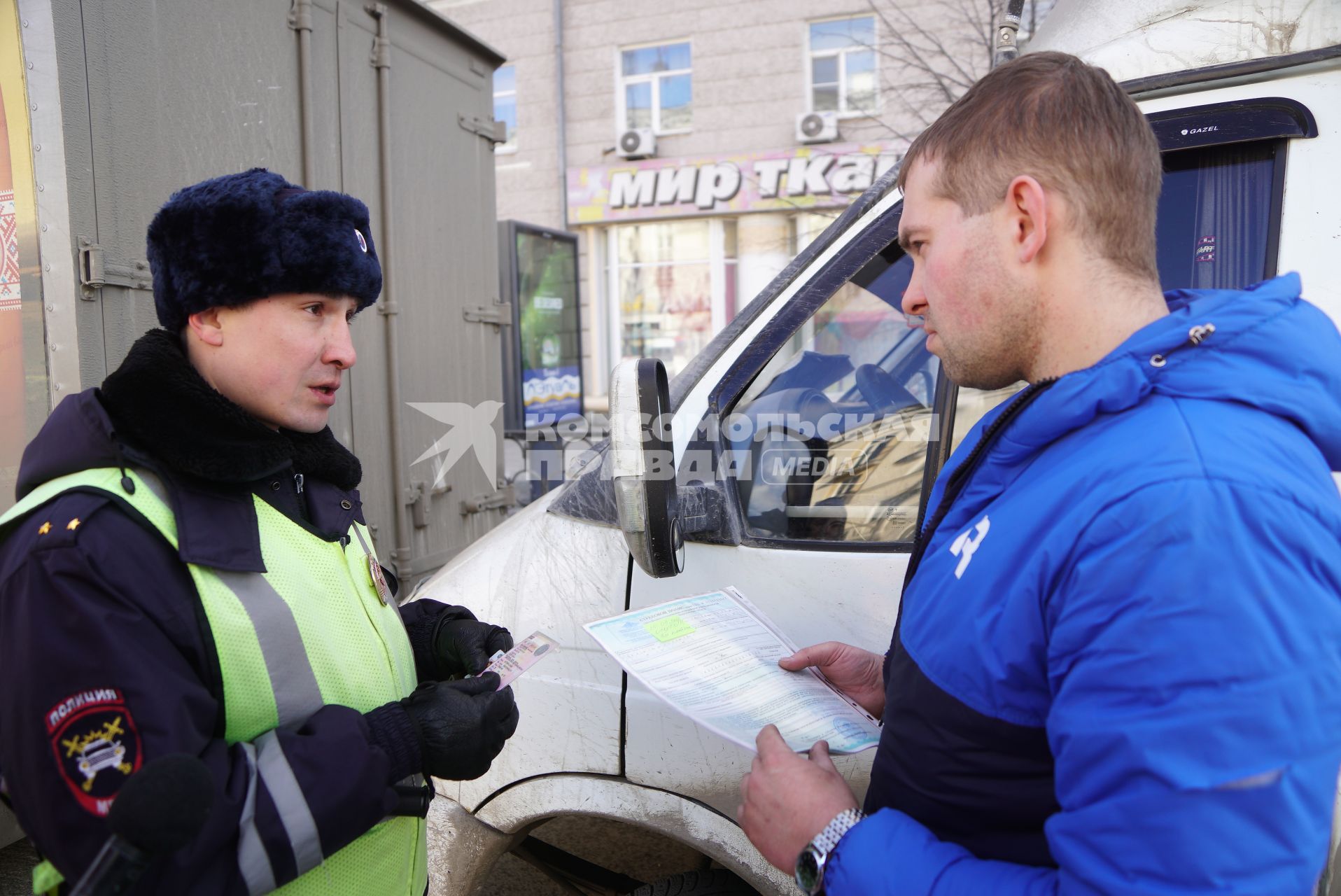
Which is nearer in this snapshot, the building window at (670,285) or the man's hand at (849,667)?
the man's hand at (849,667)

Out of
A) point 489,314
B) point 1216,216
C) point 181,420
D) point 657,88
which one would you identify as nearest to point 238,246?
point 181,420

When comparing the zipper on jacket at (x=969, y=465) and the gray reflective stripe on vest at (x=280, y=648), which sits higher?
the zipper on jacket at (x=969, y=465)

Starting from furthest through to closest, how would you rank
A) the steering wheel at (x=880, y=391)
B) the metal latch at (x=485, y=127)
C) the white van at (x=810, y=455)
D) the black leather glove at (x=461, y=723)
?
the metal latch at (x=485, y=127) < the steering wheel at (x=880, y=391) < the white van at (x=810, y=455) < the black leather glove at (x=461, y=723)

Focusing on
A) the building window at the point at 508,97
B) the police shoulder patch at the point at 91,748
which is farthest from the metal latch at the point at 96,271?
the building window at the point at 508,97

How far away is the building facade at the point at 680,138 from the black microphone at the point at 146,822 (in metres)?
12.7

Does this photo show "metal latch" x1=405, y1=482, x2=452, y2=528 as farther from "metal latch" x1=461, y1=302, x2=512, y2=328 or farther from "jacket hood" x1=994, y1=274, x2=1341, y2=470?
"jacket hood" x1=994, y1=274, x2=1341, y2=470

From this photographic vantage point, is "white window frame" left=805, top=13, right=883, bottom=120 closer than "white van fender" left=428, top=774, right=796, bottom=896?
No

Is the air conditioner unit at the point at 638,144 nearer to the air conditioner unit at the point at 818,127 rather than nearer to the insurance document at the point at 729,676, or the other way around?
the air conditioner unit at the point at 818,127

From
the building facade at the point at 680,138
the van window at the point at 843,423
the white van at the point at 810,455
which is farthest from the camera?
the building facade at the point at 680,138

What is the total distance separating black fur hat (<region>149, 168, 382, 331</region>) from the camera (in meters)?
1.36

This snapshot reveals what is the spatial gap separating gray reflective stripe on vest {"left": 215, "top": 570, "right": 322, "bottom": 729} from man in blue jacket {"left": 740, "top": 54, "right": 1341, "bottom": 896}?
0.64 metres

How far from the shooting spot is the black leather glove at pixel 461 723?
1357mm

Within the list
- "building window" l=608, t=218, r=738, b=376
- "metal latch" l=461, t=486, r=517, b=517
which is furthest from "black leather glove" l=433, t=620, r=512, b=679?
"building window" l=608, t=218, r=738, b=376

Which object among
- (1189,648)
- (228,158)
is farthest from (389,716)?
(228,158)
